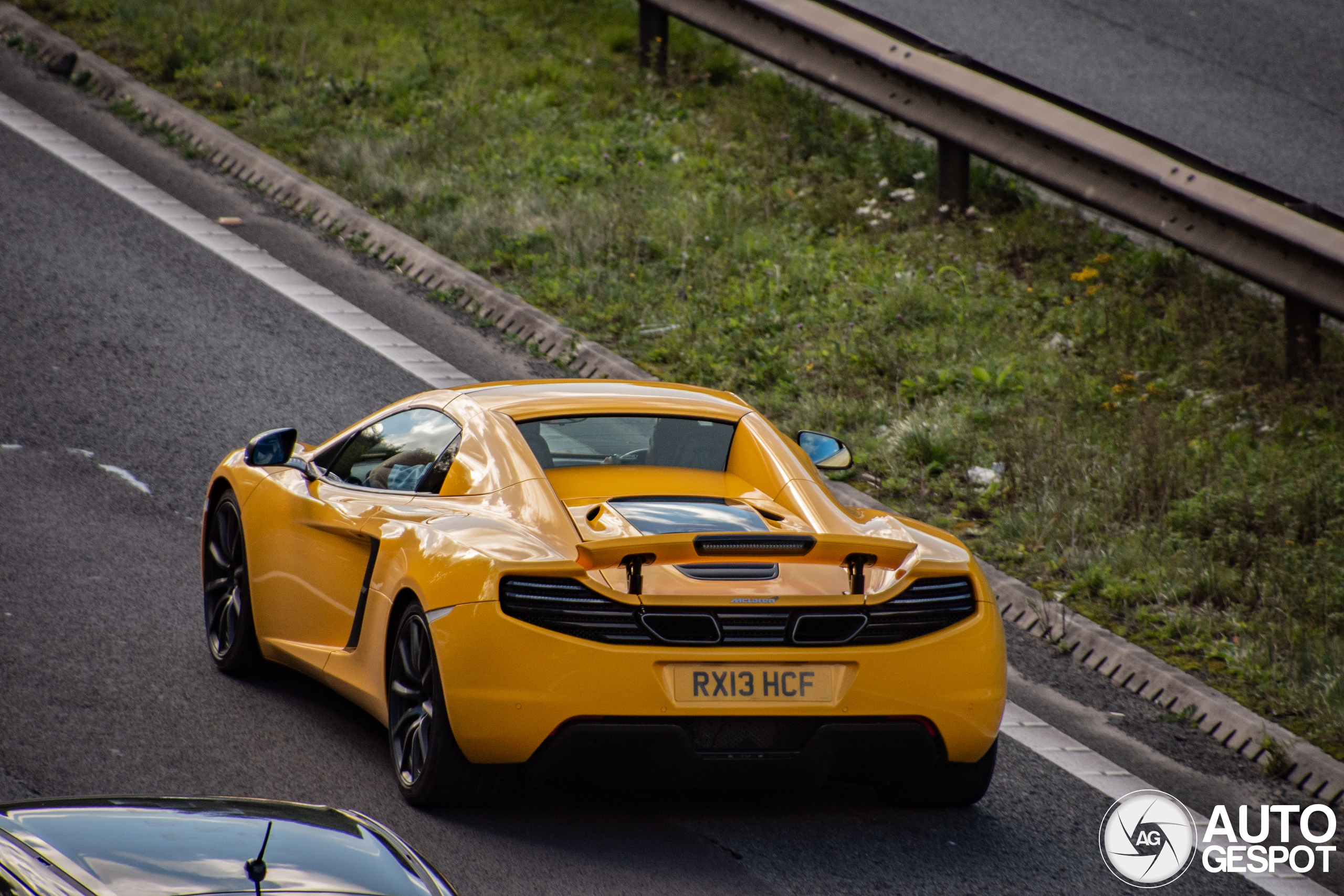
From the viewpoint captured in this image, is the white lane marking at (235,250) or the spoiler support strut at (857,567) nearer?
the spoiler support strut at (857,567)

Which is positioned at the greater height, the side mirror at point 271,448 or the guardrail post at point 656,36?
the side mirror at point 271,448

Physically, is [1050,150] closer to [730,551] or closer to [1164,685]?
[1164,685]

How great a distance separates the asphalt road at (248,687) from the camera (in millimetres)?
5188

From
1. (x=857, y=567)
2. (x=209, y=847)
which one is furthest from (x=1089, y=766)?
(x=209, y=847)

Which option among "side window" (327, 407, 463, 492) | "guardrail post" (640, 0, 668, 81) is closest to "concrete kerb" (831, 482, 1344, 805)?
"side window" (327, 407, 463, 492)

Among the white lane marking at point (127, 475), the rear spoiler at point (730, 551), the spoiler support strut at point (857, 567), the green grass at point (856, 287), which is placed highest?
the rear spoiler at point (730, 551)

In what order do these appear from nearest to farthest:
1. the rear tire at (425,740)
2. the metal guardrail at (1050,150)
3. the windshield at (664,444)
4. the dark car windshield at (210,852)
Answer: the dark car windshield at (210,852) < the rear tire at (425,740) < the windshield at (664,444) < the metal guardrail at (1050,150)

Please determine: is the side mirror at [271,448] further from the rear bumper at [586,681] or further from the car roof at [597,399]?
the rear bumper at [586,681]

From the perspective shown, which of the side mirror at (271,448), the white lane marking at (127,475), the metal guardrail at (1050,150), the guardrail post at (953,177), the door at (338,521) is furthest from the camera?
the guardrail post at (953,177)

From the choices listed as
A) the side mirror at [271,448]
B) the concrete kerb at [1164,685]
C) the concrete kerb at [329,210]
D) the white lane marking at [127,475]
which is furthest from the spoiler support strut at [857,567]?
the concrete kerb at [329,210]

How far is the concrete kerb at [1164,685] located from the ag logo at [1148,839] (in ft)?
1.89

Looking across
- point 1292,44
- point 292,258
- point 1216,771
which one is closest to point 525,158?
point 292,258

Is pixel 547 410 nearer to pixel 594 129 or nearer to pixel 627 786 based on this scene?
pixel 627 786

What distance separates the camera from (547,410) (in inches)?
233
